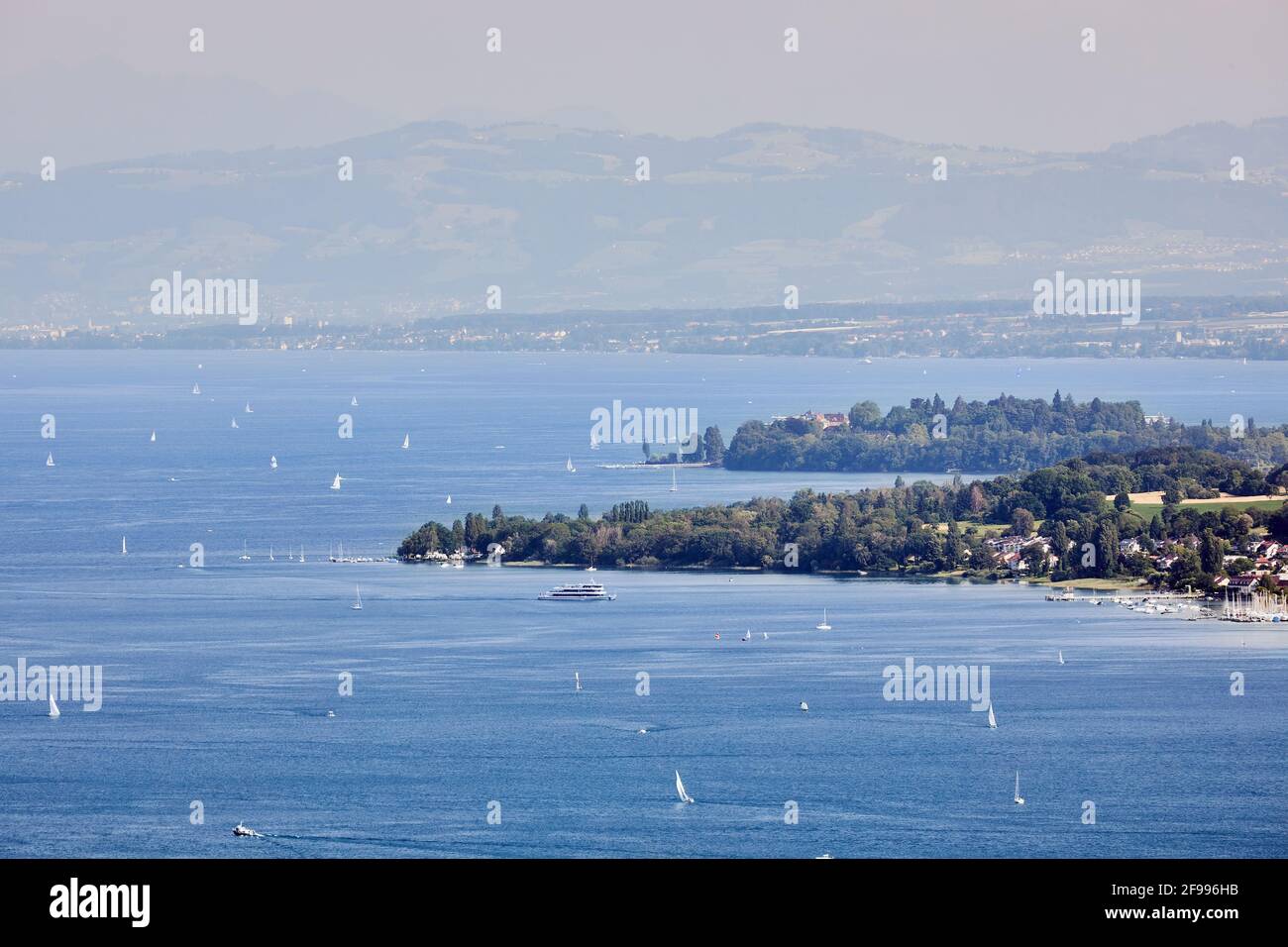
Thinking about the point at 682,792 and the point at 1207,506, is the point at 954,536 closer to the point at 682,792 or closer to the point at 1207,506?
the point at 1207,506

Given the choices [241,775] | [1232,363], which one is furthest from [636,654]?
[1232,363]

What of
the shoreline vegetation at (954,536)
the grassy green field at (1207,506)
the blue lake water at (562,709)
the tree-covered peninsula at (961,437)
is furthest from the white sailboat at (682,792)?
the tree-covered peninsula at (961,437)

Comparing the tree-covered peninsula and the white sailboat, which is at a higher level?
the tree-covered peninsula

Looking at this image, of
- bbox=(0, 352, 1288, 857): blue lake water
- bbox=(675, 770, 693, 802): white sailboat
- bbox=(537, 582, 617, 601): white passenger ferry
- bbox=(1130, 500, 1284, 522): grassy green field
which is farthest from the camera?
bbox=(1130, 500, 1284, 522): grassy green field

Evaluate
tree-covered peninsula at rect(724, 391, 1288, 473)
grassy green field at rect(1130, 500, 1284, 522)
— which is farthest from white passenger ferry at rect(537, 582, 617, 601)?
tree-covered peninsula at rect(724, 391, 1288, 473)

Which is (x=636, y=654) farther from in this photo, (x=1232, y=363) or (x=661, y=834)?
(x=1232, y=363)

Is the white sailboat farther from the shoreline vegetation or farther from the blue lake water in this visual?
the shoreline vegetation

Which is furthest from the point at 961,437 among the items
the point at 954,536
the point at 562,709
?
the point at 562,709

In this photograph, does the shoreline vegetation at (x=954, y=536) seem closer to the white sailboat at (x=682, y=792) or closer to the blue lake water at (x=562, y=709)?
the blue lake water at (x=562, y=709)
